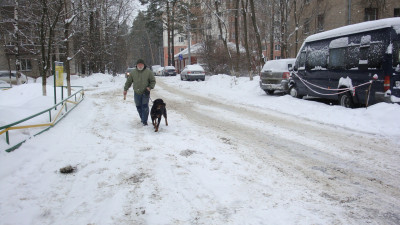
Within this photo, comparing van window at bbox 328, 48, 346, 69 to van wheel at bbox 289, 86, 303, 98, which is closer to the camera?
van window at bbox 328, 48, 346, 69

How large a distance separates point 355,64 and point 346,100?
1261 mm

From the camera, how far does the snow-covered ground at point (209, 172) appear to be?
342cm

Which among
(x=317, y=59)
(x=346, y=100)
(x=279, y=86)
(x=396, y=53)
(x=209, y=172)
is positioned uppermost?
(x=317, y=59)

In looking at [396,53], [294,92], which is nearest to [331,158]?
[396,53]

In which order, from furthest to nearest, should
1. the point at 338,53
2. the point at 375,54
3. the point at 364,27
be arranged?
1. the point at 338,53
2. the point at 364,27
3. the point at 375,54

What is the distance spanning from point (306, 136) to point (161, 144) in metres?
3.36

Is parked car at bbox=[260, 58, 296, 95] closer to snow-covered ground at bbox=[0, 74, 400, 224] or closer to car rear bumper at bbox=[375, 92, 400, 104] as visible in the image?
car rear bumper at bbox=[375, 92, 400, 104]

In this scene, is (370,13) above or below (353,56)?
above

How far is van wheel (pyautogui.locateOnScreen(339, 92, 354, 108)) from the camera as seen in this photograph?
996 centimetres

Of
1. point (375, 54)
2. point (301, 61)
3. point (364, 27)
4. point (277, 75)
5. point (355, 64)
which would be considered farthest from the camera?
point (277, 75)

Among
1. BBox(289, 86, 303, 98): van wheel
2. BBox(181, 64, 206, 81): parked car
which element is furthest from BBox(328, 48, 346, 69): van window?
BBox(181, 64, 206, 81): parked car

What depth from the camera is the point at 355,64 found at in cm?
961

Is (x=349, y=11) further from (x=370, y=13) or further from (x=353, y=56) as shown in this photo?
(x=353, y=56)

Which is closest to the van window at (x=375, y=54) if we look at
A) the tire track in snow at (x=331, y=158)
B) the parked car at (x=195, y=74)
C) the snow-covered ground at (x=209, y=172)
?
the snow-covered ground at (x=209, y=172)
